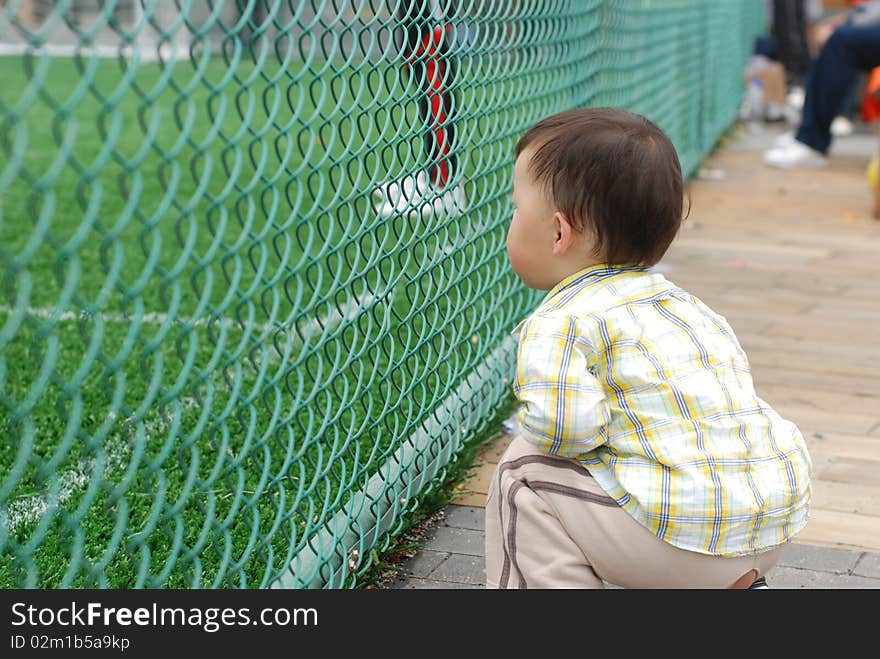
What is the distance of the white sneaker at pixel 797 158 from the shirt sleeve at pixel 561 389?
7.52 metres

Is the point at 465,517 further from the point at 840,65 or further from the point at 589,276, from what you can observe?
the point at 840,65

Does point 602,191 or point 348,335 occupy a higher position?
point 602,191

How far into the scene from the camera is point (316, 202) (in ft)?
7.30

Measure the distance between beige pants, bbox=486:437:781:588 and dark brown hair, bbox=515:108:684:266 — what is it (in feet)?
1.33

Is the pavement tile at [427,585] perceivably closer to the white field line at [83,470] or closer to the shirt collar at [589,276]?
the white field line at [83,470]

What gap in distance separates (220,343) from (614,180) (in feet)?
2.36

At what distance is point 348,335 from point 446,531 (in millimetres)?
1518

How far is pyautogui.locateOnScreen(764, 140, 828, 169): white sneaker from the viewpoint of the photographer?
908 centimetres

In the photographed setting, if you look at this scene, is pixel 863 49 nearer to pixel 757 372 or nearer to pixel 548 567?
pixel 757 372

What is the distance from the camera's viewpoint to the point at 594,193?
81.2 inches

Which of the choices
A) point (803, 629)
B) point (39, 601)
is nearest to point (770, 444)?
point (803, 629)

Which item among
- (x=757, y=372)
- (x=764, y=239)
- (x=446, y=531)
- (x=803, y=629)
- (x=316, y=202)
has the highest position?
(x=316, y=202)

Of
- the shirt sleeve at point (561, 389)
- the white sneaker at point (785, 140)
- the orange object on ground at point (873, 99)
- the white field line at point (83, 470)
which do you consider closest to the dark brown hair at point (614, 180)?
the shirt sleeve at point (561, 389)

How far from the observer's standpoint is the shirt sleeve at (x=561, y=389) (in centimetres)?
198
